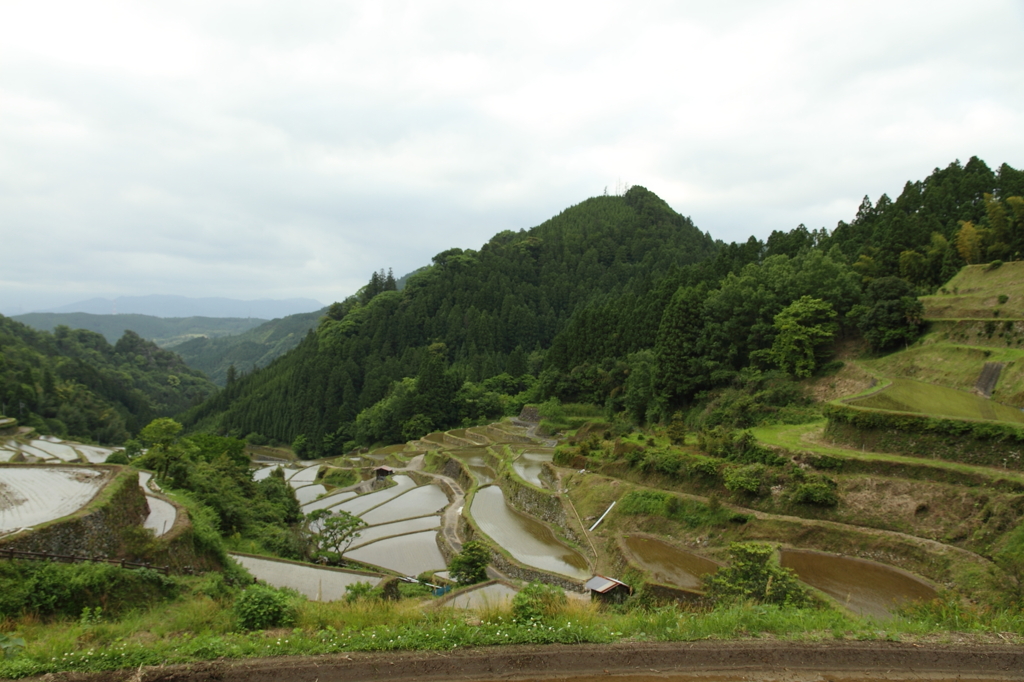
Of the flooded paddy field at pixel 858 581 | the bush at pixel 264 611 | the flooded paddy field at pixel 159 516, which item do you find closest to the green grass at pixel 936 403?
the flooded paddy field at pixel 858 581

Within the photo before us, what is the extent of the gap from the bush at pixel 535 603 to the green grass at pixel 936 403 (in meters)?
14.9

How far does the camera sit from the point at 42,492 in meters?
14.5

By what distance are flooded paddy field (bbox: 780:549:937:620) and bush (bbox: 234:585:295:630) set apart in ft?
36.4

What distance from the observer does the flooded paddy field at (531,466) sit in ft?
87.2

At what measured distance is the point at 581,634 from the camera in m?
7.30

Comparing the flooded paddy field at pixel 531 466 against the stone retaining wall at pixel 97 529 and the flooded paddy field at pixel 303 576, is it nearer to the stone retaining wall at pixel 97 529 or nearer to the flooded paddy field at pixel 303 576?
the flooded paddy field at pixel 303 576

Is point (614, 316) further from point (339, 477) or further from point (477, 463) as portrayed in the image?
point (339, 477)

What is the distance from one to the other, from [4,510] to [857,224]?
Answer: 5301 cm

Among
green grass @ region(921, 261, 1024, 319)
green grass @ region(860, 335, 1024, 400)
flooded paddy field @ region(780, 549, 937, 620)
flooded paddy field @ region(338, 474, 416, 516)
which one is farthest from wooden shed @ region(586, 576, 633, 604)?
green grass @ region(921, 261, 1024, 319)

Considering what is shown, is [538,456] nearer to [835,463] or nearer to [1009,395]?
[835,463]

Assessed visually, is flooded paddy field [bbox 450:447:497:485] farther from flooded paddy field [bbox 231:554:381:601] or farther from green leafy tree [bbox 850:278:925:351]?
green leafy tree [bbox 850:278:925:351]

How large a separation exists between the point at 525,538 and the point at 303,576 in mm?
8359

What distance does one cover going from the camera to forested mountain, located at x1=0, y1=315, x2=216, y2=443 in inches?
2251

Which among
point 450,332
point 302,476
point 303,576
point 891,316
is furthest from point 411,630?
point 450,332
